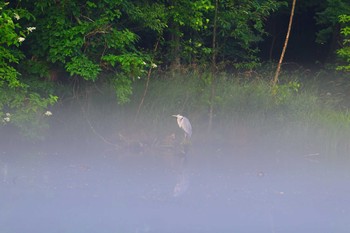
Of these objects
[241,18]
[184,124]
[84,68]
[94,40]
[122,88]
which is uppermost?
[241,18]

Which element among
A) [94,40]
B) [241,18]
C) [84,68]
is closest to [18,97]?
[84,68]

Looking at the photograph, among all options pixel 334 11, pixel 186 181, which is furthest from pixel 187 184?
pixel 334 11

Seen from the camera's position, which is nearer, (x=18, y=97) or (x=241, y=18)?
(x=18, y=97)

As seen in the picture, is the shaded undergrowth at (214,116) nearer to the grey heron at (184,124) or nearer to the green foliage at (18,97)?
the grey heron at (184,124)

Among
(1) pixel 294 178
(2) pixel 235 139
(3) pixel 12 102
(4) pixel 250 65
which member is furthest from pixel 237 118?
(3) pixel 12 102

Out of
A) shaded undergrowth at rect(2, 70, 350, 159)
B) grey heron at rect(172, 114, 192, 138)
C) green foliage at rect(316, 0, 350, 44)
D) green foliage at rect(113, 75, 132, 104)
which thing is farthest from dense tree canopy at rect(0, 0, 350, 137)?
green foliage at rect(316, 0, 350, 44)

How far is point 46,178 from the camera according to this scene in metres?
11.3

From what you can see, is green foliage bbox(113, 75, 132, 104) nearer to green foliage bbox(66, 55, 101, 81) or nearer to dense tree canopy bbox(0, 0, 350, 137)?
dense tree canopy bbox(0, 0, 350, 137)

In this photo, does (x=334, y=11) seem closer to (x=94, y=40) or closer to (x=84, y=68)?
(x=94, y=40)

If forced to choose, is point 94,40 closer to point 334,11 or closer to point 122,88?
point 122,88

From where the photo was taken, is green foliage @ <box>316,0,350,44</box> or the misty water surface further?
green foliage @ <box>316,0,350,44</box>

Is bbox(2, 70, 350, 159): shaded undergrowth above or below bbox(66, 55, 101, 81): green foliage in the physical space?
below

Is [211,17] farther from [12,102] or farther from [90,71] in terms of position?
[12,102]

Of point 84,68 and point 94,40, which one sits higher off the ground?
point 94,40
